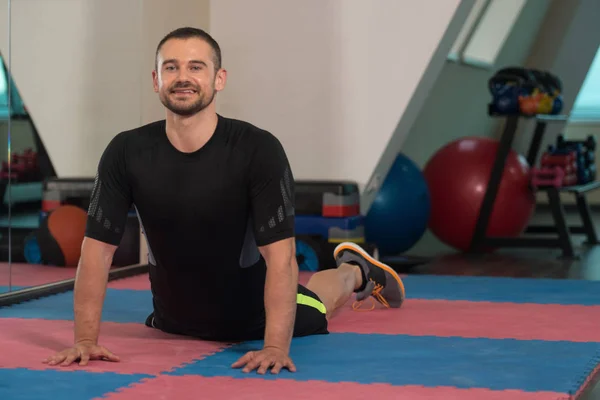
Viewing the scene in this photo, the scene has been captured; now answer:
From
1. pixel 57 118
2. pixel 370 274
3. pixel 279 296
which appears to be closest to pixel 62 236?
pixel 57 118

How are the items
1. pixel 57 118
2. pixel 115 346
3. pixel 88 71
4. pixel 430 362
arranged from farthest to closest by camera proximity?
pixel 88 71 < pixel 57 118 < pixel 115 346 < pixel 430 362

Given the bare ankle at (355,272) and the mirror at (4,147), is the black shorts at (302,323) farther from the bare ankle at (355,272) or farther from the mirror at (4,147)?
the mirror at (4,147)

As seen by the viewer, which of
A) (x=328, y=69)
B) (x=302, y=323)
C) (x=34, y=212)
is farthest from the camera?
(x=328, y=69)

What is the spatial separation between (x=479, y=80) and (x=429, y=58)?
375cm

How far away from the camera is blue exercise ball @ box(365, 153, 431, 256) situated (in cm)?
613

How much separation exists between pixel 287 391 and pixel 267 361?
0.20 meters

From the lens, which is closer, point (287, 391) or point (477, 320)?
point (287, 391)

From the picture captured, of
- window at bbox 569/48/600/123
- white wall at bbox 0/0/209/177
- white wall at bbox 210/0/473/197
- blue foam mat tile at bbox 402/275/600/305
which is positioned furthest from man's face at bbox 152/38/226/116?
window at bbox 569/48/600/123

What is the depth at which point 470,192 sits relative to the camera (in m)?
6.71

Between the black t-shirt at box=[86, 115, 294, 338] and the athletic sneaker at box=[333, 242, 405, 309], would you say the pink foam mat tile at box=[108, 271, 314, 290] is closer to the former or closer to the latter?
the athletic sneaker at box=[333, 242, 405, 309]

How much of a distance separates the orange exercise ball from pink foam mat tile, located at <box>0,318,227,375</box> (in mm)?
1301

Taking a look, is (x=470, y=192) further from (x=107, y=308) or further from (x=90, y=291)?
(x=90, y=291)

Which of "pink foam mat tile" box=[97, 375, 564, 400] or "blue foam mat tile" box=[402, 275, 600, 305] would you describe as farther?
"blue foam mat tile" box=[402, 275, 600, 305]

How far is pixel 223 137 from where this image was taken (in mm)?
2914
